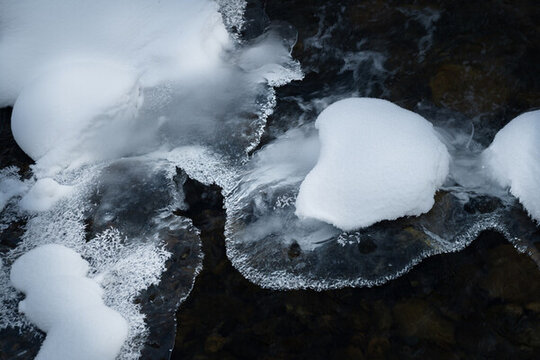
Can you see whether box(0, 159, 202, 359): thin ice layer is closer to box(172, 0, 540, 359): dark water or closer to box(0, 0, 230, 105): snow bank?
box(172, 0, 540, 359): dark water

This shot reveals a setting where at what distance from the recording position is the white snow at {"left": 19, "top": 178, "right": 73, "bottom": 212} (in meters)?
3.18

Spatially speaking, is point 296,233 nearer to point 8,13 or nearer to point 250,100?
point 250,100

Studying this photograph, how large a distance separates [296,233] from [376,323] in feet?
2.36

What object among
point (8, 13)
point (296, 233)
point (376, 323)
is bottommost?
point (376, 323)

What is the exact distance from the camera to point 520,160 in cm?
293

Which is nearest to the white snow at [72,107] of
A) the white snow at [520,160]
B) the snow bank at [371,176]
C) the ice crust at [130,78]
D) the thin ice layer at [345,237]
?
the ice crust at [130,78]

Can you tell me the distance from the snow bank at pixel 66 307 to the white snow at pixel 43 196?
39 centimetres

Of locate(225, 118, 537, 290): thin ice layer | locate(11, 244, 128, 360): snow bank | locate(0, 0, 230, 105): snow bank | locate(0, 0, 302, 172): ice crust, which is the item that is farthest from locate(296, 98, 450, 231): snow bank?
locate(0, 0, 230, 105): snow bank

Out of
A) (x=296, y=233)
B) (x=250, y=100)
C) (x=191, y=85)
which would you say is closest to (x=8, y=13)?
(x=191, y=85)

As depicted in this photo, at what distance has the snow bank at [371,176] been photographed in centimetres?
278

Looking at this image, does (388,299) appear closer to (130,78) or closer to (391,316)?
(391,316)

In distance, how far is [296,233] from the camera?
2895 mm

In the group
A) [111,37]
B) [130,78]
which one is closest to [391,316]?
[130,78]

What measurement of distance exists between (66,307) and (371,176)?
1.96 meters
